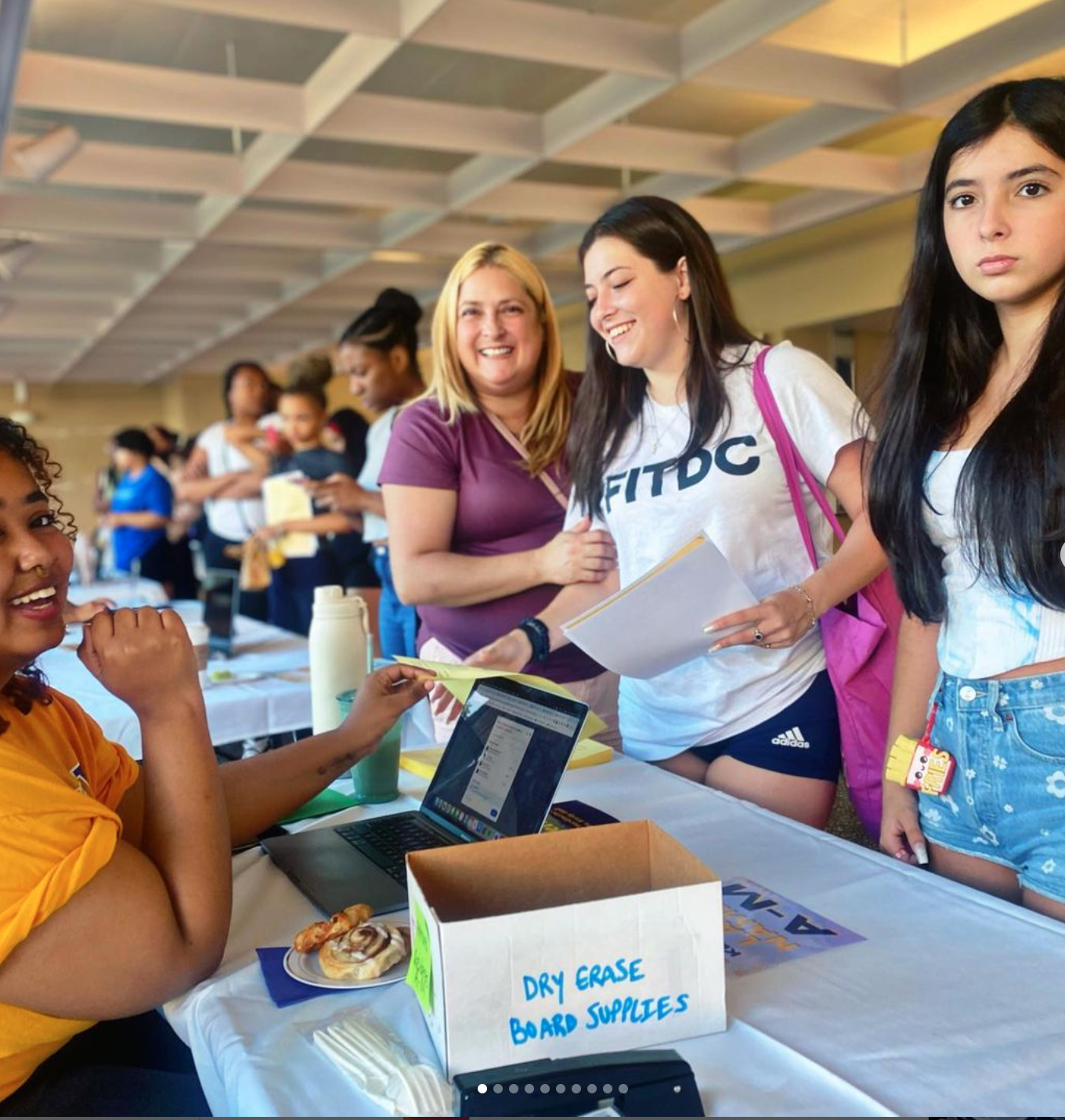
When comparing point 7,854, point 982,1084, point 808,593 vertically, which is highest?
point 808,593

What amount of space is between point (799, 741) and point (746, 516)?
13.2 inches

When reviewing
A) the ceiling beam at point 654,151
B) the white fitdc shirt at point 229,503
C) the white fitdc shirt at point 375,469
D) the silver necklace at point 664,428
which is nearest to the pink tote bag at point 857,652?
the silver necklace at point 664,428

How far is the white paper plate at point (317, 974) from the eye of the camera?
0.89m

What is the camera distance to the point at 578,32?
4.05 metres

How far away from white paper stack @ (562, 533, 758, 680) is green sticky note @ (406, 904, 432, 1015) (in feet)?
1.77

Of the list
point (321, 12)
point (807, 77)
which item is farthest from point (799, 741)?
point (807, 77)

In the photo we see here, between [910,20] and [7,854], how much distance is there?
215 inches

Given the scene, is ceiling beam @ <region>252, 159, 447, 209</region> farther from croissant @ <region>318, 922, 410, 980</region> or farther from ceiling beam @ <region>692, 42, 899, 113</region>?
croissant @ <region>318, 922, 410, 980</region>

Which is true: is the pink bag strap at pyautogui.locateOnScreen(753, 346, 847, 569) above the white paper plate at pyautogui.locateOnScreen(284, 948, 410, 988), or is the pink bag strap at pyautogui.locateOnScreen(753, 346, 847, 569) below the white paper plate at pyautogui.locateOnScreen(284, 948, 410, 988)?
above

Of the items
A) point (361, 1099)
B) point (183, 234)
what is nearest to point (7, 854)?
point (361, 1099)

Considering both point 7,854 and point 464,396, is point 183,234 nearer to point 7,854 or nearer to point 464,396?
point 464,396

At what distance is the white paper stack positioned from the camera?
1.27 meters

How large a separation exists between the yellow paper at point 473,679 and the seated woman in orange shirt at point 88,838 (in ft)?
0.98

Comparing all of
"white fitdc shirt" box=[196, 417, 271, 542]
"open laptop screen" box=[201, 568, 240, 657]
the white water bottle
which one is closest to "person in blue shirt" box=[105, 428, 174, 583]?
"white fitdc shirt" box=[196, 417, 271, 542]
